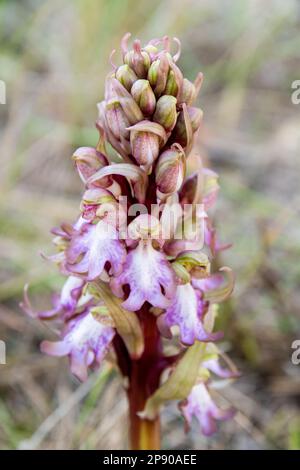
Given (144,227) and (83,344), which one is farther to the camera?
(83,344)

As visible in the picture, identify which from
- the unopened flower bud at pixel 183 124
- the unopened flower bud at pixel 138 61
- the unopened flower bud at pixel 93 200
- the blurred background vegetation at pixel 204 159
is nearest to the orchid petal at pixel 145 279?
the unopened flower bud at pixel 93 200

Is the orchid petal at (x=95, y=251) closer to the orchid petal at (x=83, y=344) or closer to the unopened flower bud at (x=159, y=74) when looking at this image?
the orchid petal at (x=83, y=344)

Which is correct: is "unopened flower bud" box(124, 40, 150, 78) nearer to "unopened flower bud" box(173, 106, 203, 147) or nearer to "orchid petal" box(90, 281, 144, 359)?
"unopened flower bud" box(173, 106, 203, 147)

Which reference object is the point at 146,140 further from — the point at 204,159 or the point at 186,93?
the point at 204,159

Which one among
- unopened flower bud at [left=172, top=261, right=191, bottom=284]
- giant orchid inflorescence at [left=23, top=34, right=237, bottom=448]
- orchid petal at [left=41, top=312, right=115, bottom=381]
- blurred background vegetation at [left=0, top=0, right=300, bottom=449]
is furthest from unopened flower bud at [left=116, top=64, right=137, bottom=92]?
blurred background vegetation at [left=0, top=0, right=300, bottom=449]

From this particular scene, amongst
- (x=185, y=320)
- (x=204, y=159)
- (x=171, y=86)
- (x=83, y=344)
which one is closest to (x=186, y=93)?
(x=171, y=86)

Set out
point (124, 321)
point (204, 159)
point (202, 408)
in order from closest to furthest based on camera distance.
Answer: point (124, 321)
point (202, 408)
point (204, 159)

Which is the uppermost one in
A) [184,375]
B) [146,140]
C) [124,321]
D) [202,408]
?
[146,140]
